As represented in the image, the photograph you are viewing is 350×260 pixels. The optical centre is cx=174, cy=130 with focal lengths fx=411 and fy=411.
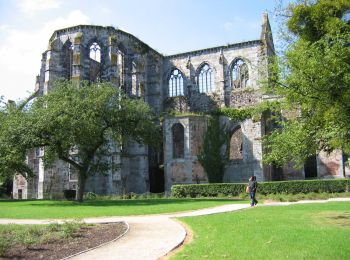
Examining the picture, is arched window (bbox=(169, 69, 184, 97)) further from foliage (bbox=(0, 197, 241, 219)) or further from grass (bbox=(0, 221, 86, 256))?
grass (bbox=(0, 221, 86, 256))

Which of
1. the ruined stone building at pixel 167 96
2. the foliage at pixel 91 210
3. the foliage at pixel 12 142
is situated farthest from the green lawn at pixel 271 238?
the ruined stone building at pixel 167 96

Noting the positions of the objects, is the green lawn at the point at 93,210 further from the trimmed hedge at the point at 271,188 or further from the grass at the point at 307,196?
the trimmed hedge at the point at 271,188

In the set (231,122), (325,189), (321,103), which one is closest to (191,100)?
(231,122)

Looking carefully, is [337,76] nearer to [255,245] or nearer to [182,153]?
[255,245]

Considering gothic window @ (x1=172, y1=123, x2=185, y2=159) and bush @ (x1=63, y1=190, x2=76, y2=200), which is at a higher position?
gothic window @ (x1=172, y1=123, x2=185, y2=159)

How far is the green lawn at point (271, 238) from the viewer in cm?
809

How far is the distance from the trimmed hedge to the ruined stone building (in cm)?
516

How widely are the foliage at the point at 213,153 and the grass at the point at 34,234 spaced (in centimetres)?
2496

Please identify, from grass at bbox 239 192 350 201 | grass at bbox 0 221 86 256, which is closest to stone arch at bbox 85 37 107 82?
grass at bbox 239 192 350 201

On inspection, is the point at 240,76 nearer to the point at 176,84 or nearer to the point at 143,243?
the point at 176,84

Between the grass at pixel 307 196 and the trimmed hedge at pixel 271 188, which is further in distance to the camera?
the trimmed hedge at pixel 271 188

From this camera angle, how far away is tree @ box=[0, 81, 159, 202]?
2539 centimetres

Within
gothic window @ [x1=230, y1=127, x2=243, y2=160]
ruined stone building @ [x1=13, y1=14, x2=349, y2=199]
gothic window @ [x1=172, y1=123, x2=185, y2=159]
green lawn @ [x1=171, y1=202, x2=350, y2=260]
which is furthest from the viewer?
gothic window @ [x1=230, y1=127, x2=243, y2=160]

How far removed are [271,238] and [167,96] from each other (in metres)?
36.2
